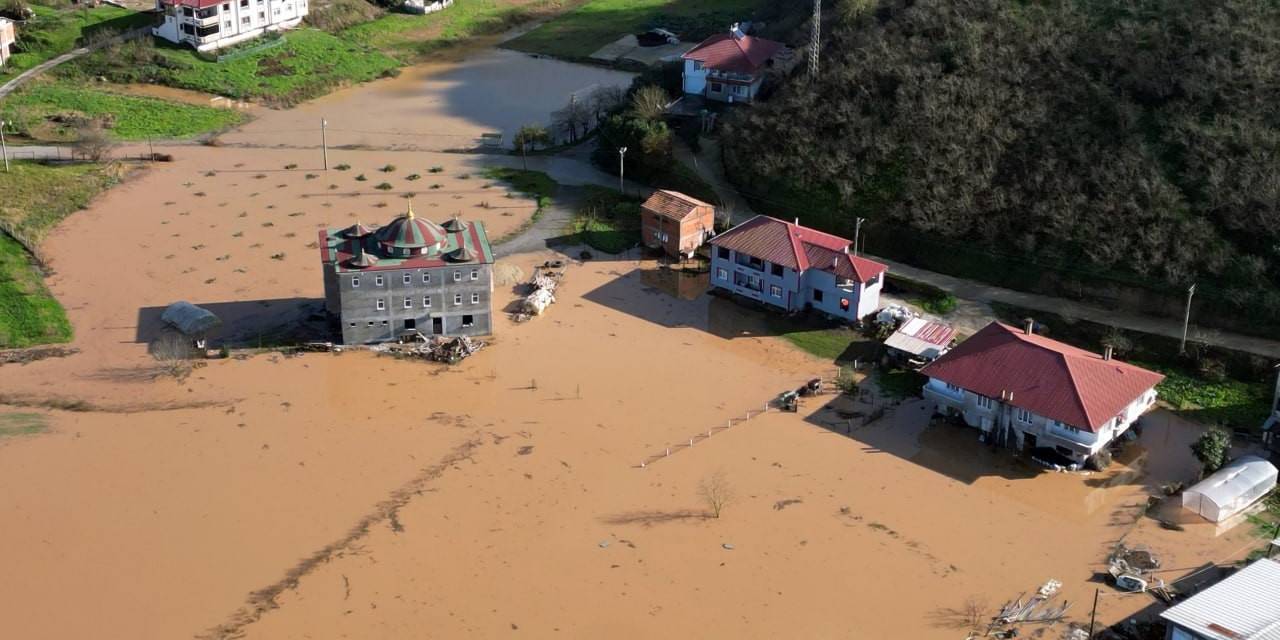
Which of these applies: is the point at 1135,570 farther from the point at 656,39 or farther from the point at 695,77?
the point at 656,39

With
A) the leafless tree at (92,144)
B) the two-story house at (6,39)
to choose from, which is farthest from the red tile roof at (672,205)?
the two-story house at (6,39)

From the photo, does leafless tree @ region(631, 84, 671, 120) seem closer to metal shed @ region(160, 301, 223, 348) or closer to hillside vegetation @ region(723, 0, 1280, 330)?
hillside vegetation @ region(723, 0, 1280, 330)

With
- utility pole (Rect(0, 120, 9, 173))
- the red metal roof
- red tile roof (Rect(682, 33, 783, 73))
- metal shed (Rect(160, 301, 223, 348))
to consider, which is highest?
the red metal roof

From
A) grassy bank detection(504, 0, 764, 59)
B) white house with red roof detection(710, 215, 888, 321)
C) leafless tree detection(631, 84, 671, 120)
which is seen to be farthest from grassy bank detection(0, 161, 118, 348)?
grassy bank detection(504, 0, 764, 59)

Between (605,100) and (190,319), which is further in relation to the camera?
(605,100)

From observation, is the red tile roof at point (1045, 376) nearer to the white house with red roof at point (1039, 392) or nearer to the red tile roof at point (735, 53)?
the white house with red roof at point (1039, 392)

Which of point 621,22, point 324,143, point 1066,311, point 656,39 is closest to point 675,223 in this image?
point 1066,311
